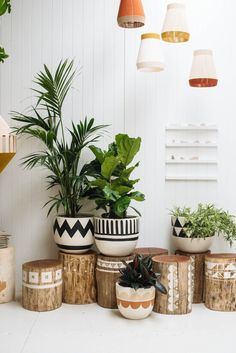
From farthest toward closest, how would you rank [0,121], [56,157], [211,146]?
1. [211,146]
2. [56,157]
3. [0,121]

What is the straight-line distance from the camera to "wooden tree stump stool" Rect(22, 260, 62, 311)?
3.54 metres

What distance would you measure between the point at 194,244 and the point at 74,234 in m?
0.90

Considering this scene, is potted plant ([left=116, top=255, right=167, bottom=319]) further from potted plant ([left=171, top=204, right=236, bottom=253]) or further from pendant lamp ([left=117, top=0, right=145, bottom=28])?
pendant lamp ([left=117, top=0, right=145, bottom=28])

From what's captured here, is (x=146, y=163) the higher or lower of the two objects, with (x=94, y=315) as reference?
higher

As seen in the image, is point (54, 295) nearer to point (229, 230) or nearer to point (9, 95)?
point (229, 230)

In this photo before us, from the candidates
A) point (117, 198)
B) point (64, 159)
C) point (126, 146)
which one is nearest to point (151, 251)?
point (117, 198)

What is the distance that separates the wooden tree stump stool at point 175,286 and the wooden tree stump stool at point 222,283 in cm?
19

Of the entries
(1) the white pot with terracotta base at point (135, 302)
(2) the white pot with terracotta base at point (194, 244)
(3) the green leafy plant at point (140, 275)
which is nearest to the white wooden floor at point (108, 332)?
(1) the white pot with terracotta base at point (135, 302)

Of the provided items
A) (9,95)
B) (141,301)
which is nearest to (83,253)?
(141,301)

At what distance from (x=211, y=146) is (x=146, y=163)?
55cm

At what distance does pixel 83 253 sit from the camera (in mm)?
3816

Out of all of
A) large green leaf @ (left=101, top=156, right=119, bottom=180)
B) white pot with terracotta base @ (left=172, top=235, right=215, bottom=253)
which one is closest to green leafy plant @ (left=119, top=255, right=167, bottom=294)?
white pot with terracotta base @ (left=172, top=235, right=215, bottom=253)

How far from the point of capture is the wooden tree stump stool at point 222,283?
11.7 ft

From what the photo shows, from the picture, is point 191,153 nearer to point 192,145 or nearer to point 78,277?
point 192,145
